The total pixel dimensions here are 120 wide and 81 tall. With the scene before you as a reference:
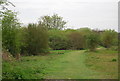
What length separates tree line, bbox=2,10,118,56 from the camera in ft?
45.9

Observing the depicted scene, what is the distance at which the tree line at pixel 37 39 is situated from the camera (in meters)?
14.0

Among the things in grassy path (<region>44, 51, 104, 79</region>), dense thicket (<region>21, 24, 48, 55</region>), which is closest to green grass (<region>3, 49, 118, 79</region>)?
grassy path (<region>44, 51, 104, 79</region>)

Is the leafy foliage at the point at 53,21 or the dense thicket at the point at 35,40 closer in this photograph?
the dense thicket at the point at 35,40

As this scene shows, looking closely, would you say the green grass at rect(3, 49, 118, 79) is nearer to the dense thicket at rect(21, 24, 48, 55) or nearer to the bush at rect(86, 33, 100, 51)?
the dense thicket at rect(21, 24, 48, 55)

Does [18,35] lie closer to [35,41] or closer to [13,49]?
[13,49]

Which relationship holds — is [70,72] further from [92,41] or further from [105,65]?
[92,41]

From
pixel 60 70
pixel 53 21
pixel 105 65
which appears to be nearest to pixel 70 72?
pixel 60 70

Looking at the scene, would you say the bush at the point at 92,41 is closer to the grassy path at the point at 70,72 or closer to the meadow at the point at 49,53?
the meadow at the point at 49,53

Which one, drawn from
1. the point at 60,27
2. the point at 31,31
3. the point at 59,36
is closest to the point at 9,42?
the point at 31,31

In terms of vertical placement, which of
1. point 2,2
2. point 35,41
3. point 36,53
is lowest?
point 36,53

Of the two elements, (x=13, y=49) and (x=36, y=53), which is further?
(x=36, y=53)

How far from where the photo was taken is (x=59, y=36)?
109 feet

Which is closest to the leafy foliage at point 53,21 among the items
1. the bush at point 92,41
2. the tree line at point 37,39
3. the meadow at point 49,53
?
the meadow at point 49,53

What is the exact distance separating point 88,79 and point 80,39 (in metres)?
28.3
